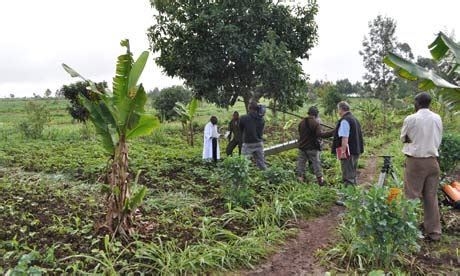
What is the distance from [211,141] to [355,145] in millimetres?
4226

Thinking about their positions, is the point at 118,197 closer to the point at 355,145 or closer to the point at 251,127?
the point at 251,127

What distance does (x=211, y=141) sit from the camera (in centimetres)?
993

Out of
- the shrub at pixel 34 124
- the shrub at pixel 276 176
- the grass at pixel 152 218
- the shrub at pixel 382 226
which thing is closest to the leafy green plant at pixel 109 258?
the grass at pixel 152 218

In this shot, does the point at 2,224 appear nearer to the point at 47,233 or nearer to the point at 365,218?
the point at 47,233

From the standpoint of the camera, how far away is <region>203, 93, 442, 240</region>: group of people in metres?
4.79

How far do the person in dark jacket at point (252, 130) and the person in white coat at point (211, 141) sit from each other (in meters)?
1.82

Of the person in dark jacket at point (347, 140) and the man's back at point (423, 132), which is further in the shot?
the person in dark jacket at point (347, 140)

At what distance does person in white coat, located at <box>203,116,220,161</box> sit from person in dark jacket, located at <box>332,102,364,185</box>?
3914 millimetres

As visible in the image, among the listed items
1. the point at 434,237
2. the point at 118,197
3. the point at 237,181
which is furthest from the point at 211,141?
the point at 434,237

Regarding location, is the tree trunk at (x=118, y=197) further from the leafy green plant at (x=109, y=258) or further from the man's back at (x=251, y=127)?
the man's back at (x=251, y=127)

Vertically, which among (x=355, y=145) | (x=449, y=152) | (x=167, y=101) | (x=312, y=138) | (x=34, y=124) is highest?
(x=167, y=101)

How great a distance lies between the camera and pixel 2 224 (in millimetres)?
5199

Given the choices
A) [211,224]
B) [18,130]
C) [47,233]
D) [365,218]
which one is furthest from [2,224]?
[18,130]

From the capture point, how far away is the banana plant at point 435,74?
13.8 feet
